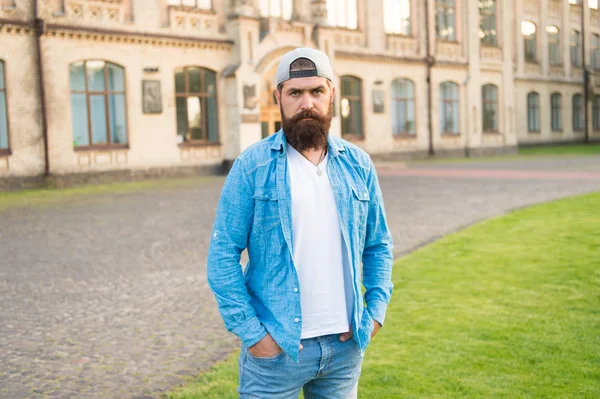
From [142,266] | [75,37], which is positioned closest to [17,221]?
[142,266]

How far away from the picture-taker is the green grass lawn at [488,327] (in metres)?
4.82

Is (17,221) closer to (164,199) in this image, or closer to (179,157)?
(164,199)

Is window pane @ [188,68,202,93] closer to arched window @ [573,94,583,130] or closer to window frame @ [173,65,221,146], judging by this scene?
window frame @ [173,65,221,146]

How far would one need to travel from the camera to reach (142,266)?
366 inches

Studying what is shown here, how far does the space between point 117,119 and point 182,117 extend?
8.78 feet

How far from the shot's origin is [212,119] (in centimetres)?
2630

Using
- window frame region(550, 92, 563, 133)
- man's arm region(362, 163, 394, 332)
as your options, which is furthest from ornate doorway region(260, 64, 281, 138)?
window frame region(550, 92, 563, 133)

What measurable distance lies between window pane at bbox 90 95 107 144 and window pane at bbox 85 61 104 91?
30cm

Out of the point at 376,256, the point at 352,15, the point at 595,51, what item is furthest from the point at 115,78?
the point at 595,51

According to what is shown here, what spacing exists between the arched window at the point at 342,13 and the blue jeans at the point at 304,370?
2839cm

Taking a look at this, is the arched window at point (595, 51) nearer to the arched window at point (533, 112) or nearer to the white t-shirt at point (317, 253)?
the arched window at point (533, 112)

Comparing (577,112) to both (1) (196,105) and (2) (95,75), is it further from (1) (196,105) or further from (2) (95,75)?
(2) (95,75)

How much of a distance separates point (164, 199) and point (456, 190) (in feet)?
24.2

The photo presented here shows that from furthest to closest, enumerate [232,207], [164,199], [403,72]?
[403,72] → [164,199] → [232,207]
